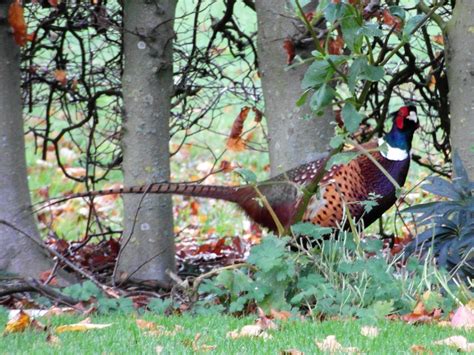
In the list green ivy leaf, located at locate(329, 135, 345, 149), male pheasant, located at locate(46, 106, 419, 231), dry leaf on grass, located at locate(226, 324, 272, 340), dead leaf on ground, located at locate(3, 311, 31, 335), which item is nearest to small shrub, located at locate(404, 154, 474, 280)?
male pheasant, located at locate(46, 106, 419, 231)

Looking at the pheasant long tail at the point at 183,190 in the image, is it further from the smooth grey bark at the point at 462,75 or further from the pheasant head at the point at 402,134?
the smooth grey bark at the point at 462,75

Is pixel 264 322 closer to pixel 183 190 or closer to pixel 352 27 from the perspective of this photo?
pixel 352 27

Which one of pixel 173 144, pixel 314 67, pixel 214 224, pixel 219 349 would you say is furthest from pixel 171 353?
pixel 173 144

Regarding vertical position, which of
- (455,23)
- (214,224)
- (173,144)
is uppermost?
(455,23)

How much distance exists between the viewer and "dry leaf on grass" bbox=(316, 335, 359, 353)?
3301mm

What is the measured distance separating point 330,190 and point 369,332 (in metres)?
1.57

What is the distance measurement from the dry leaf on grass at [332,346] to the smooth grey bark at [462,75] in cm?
186

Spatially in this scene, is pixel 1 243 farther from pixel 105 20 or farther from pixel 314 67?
pixel 314 67

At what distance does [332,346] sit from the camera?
3.37 m

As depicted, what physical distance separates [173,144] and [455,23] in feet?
18.6

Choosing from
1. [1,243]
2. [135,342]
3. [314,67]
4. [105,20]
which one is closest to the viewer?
[135,342]

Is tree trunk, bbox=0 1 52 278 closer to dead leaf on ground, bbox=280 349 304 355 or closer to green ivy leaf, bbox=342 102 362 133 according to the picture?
green ivy leaf, bbox=342 102 362 133

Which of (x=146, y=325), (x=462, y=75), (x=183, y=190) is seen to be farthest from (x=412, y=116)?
(x=146, y=325)

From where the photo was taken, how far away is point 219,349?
132 inches
